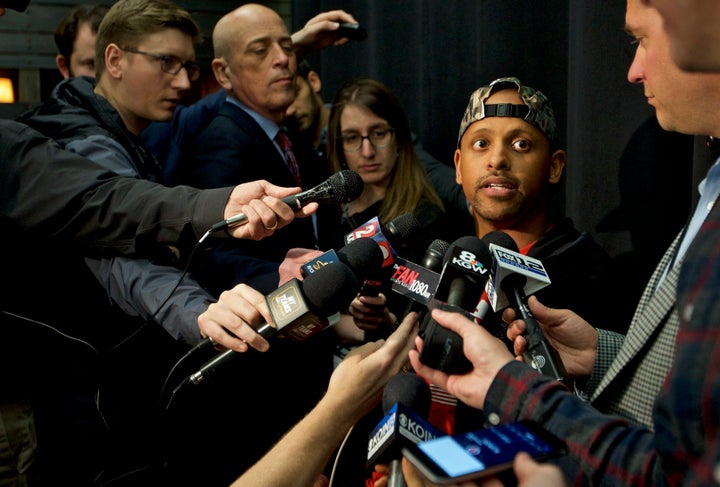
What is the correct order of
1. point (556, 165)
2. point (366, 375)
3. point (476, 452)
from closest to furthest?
point (476, 452)
point (366, 375)
point (556, 165)

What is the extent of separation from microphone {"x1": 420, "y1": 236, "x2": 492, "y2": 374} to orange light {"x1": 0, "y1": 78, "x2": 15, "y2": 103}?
348 cm

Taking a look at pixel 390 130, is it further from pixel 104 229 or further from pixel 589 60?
pixel 104 229

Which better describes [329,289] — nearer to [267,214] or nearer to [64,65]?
[267,214]

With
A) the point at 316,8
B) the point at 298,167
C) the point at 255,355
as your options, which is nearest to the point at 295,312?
the point at 255,355

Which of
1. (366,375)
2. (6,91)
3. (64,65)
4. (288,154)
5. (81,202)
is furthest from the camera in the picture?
(6,91)

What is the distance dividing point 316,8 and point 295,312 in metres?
2.62

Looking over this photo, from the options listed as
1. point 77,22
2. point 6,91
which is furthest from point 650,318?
point 6,91

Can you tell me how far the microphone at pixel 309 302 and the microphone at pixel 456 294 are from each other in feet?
0.46

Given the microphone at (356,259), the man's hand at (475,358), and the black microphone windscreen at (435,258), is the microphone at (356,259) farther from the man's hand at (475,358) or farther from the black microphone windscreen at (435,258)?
the man's hand at (475,358)

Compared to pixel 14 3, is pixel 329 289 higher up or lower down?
lower down

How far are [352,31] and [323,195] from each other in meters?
1.22

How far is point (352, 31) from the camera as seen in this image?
2375mm

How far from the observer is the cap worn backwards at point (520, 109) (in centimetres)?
157

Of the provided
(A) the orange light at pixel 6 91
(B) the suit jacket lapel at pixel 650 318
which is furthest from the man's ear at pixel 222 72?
(A) the orange light at pixel 6 91
